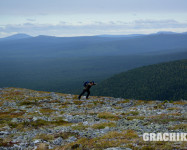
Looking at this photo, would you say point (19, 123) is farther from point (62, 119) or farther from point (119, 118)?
point (119, 118)

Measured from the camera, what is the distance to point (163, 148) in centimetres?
1245

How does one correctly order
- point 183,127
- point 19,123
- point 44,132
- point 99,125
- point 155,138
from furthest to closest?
1. point 19,123
2. point 99,125
3. point 44,132
4. point 183,127
5. point 155,138

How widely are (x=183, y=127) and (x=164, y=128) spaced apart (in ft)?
4.96

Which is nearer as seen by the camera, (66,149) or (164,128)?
(66,149)

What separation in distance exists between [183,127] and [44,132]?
12.2 metres

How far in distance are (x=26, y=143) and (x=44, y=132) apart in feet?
10.2

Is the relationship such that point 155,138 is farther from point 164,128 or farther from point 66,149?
point 66,149

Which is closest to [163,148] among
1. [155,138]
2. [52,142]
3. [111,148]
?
[155,138]

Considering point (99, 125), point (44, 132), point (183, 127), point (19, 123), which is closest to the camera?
point (183, 127)

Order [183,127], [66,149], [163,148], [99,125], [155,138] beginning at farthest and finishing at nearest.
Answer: [99,125] < [183,127] < [155,138] < [66,149] < [163,148]

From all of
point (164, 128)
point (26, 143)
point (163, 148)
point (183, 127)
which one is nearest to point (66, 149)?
point (26, 143)

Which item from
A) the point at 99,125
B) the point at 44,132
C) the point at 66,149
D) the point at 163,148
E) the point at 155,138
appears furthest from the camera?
the point at 99,125

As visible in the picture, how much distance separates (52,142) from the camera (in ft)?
50.8

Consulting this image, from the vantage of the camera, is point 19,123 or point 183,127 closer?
point 183,127
